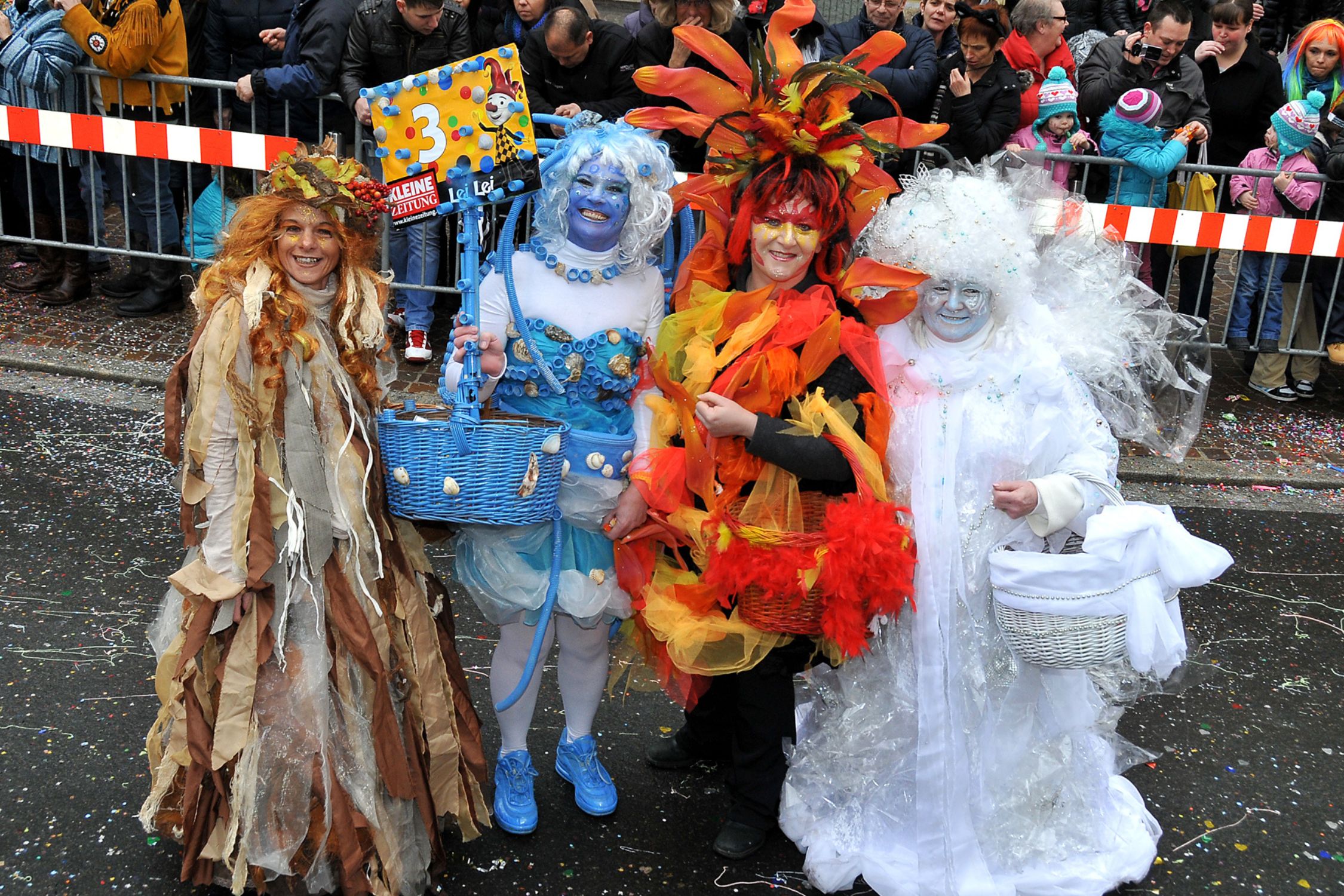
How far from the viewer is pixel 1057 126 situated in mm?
6758

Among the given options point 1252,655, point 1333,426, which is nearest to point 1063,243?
point 1252,655

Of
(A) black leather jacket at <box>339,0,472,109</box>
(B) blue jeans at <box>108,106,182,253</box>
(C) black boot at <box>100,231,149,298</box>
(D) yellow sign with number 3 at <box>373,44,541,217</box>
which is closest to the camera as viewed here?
(D) yellow sign with number 3 at <box>373,44,541,217</box>

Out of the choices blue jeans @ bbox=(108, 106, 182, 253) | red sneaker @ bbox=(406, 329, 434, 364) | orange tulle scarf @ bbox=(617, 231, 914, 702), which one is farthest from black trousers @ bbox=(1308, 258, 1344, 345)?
blue jeans @ bbox=(108, 106, 182, 253)

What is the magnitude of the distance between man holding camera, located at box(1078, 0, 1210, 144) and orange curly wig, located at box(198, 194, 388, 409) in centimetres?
530

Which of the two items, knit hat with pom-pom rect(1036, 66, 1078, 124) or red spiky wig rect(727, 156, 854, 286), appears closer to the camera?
red spiky wig rect(727, 156, 854, 286)

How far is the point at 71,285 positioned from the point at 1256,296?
6953mm

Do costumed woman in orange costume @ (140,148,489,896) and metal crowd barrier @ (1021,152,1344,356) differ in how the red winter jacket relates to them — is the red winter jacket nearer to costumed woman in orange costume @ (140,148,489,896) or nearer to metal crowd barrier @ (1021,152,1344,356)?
metal crowd barrier @ (1021,152,1344,356)

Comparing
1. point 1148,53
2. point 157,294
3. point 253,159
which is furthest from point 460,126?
point 1148,53

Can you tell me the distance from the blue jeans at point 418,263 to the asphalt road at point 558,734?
178 centimetres

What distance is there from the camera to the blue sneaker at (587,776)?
3348 millimetres

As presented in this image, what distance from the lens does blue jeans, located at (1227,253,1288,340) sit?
7.02m

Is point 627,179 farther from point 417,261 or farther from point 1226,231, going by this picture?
point 1226,231

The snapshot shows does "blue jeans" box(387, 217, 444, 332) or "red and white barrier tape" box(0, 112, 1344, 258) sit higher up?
"red and white barrier tape" box(0, 112, 1344, 258)

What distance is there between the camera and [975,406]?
3.01 metres
